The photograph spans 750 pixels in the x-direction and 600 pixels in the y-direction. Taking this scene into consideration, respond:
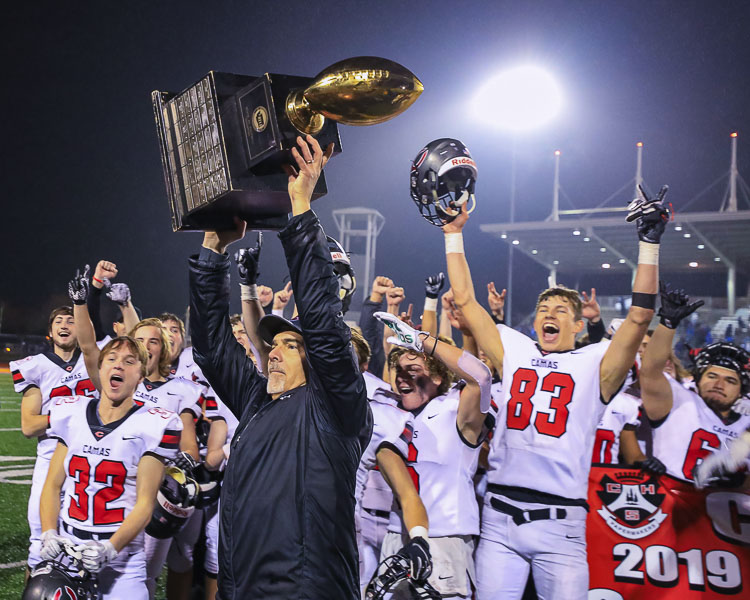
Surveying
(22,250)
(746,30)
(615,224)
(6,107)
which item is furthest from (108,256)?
(746,30)

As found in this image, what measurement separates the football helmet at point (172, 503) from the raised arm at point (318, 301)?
1981 mm

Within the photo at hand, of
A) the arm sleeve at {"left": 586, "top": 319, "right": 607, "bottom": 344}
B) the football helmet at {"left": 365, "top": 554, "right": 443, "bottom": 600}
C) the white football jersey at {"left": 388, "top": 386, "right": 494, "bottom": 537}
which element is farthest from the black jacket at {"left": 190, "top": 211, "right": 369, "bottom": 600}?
the arm sleeve at {"left": 586, "top": 319, "right": 607, "bottom": 344}

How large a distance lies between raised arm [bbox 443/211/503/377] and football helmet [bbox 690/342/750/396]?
65.2 inches

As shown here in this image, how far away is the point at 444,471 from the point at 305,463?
5.15 feet

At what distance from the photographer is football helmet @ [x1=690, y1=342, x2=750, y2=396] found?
4438 millimetres

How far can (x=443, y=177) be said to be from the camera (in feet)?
10.7

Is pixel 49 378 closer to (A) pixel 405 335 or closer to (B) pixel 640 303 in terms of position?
(A) pixel 405 335

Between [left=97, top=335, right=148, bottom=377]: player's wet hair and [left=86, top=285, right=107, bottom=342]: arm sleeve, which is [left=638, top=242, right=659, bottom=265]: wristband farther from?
[left=86, top=285, right=107, bottom=342]: arm sleeve

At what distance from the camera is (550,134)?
28.7 metres

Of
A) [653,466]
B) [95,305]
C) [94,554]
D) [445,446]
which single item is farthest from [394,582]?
[95,305]

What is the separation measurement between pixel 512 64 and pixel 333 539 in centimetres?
2381

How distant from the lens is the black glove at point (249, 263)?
3.06 m

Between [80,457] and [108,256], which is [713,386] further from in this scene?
[108,256]

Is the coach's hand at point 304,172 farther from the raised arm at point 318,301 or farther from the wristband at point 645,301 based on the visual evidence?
the wristband at point 645,301
